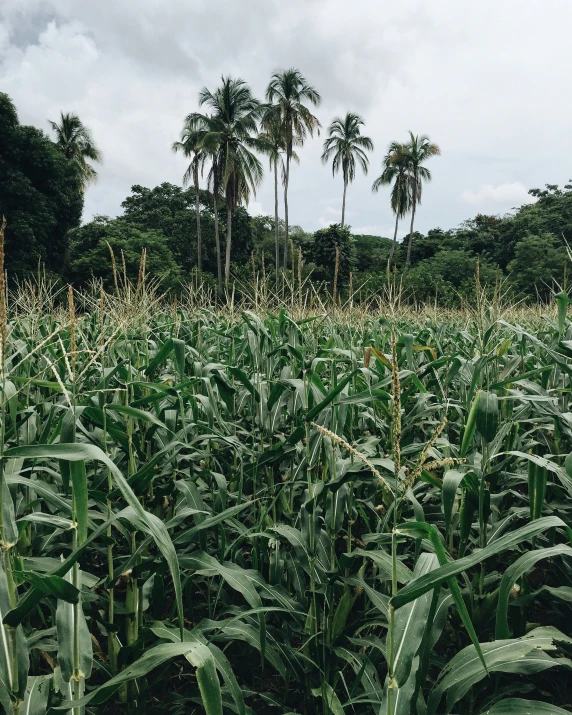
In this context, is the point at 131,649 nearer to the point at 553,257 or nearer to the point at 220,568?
the point at 220,568

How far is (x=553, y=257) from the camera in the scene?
27.4 meters

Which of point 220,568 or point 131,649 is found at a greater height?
point 220,568

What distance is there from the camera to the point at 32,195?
2106 centimetres

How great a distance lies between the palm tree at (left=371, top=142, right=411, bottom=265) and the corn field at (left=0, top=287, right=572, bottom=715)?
35589 millimetres

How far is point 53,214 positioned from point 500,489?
24.1m

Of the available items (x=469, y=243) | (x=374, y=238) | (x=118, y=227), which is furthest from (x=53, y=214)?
(x=374, y=238)

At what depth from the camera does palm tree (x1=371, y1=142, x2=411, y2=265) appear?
118 ft

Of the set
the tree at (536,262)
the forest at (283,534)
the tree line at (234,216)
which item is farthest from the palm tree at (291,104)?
the forest at (283,534)

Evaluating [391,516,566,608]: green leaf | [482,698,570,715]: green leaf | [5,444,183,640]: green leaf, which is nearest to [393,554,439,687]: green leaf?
[391,516,566,608]: green leaf

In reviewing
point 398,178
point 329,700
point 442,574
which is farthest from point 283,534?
point 398,178

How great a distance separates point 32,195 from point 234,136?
38.2ft

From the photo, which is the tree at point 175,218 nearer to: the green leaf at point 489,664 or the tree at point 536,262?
the tree at point 536,262

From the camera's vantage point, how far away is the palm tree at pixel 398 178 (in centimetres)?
3606

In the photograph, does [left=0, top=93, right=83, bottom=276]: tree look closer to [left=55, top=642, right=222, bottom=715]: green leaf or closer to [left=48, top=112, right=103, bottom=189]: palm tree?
[left=48, top=112, right=103, bottom=189]: palm tree
